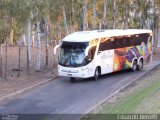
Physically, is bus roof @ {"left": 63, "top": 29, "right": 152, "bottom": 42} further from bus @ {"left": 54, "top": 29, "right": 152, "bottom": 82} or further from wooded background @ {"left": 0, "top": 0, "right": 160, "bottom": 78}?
wooded background @ {"left": 0, "top": 0, "right": 160, "bottom": 78}

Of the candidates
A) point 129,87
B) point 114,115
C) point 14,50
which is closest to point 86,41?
point 129,87

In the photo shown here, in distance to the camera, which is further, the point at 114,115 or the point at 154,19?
the point at 154,19

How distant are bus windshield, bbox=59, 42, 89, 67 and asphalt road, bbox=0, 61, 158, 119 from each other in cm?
113

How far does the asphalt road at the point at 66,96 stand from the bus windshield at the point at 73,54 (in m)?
1.13

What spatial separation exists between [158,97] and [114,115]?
190 centimetres

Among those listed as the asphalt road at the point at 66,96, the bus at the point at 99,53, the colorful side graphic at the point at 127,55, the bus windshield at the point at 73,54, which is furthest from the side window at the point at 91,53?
the colorful side graphic at the point at 127,55

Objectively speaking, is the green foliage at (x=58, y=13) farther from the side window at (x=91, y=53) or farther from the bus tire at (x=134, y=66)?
the bus tire at (x=134, y=66)

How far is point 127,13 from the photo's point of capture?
43469 mm

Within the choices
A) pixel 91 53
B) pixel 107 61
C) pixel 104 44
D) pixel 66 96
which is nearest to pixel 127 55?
pixel 107 61

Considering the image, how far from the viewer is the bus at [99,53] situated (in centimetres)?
2528

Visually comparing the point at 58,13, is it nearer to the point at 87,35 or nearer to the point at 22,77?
the point at 87,35

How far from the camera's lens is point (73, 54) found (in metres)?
25.5

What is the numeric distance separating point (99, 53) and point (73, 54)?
1764 millimetres

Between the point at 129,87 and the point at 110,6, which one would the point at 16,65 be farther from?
the point at 110,6
